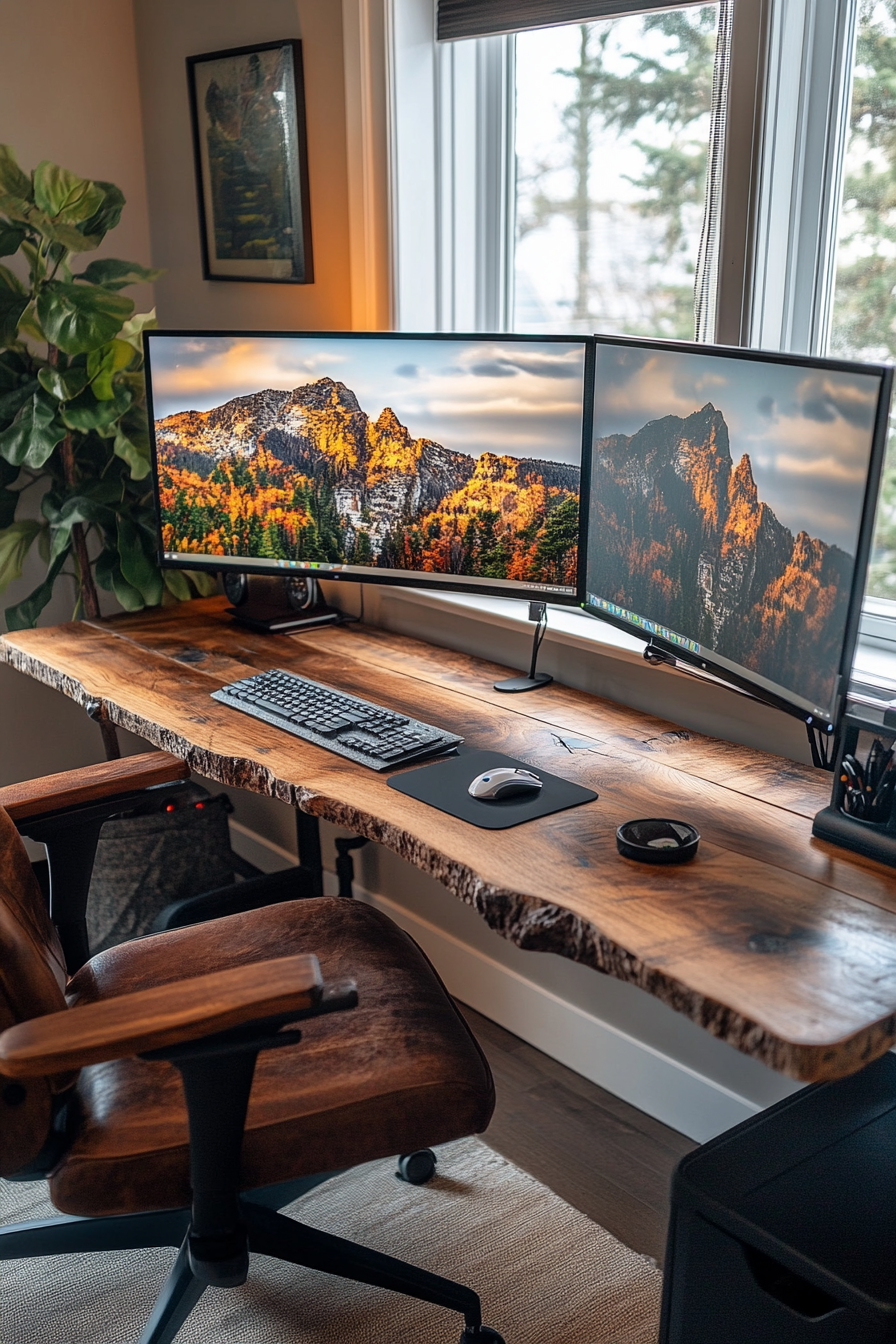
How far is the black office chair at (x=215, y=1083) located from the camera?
3.79 ft

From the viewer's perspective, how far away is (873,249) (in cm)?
172

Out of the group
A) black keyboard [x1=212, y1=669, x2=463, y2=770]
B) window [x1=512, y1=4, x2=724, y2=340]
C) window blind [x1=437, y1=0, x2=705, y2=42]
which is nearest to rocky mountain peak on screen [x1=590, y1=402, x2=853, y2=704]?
black keyboard [x1=212, y1=669, x2=463, y2=770]

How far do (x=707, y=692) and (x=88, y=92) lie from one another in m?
2.14

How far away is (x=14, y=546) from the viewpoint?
2490 millimetres

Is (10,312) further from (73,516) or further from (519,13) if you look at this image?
(519,13)

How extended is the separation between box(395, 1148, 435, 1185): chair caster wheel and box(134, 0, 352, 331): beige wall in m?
1.59

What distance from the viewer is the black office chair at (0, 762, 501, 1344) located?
45.4 inches

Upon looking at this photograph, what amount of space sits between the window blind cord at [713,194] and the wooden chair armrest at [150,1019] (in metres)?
1.18

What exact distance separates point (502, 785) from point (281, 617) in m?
0.95

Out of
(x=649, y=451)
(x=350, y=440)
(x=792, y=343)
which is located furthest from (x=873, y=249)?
(x=350, y=440)

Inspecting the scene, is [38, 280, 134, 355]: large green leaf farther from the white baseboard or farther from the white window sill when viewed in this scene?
the white baseboard

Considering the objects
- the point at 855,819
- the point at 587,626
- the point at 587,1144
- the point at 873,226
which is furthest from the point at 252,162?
the point at 587,1144

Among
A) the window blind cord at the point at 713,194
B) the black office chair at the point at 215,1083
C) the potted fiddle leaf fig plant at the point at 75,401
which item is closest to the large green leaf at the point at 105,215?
the potted fiddle leaf fig plant at the point at 75,401

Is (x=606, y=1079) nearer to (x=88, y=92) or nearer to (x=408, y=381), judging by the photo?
(x=408, y=381)
